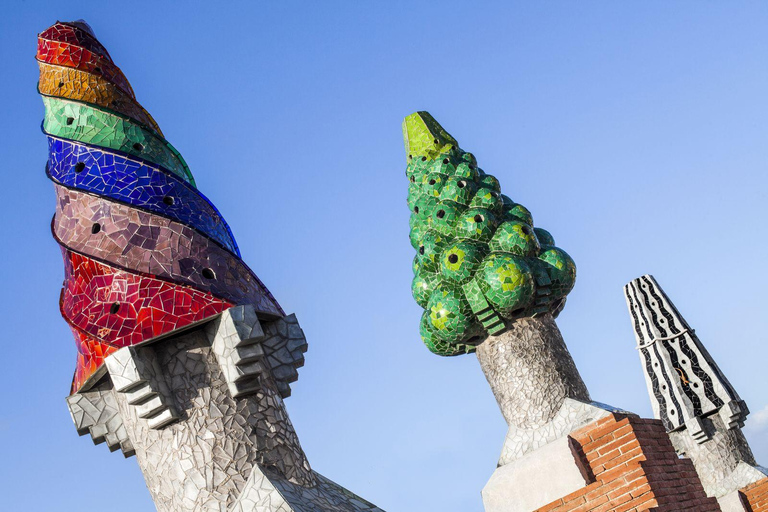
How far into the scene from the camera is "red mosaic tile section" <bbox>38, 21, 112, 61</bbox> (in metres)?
6.06

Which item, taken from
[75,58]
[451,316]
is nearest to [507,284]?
[451,316]

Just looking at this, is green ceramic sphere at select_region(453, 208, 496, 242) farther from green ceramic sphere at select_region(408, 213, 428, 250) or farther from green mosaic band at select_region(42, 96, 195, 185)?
green mosaic band at select_region(42, 96, 195, 185)

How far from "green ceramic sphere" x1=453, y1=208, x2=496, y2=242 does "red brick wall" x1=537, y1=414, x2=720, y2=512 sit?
2.21m

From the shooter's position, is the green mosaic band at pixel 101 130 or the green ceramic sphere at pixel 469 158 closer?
the green mosaic band at pixel 101 130

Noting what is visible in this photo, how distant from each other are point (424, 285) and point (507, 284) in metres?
0.89

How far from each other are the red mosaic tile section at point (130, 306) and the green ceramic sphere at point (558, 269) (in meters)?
3.17

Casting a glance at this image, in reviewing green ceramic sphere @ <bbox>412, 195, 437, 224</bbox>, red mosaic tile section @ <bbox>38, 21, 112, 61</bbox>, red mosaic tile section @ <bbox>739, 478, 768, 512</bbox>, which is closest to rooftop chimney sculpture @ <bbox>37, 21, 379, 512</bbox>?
red mosaic tile section @ <bbox>38, 21, 112, 61</bbox>

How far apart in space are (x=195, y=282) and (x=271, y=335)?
2.32 feet

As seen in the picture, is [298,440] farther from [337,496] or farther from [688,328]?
[688,328]

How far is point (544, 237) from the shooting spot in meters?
7.92

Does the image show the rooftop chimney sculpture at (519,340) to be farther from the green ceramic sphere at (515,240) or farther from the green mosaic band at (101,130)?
the green mosaic band at (101,130)

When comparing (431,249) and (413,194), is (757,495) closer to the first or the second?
(431,249)

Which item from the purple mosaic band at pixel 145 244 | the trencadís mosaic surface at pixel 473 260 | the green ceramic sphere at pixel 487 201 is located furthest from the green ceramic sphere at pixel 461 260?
the purple mosaic band at pixel 145 244

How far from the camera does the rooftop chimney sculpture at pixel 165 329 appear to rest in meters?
5.12
